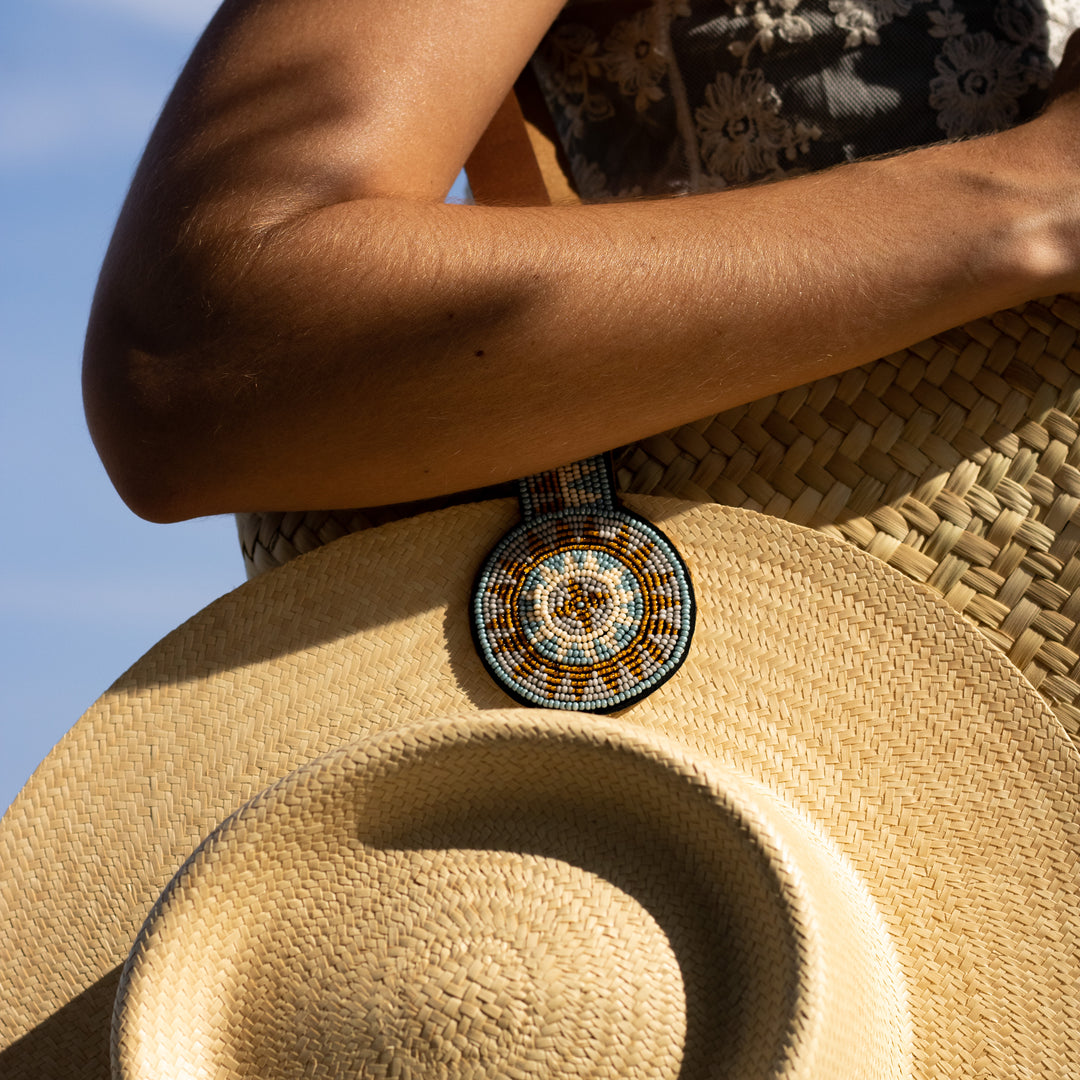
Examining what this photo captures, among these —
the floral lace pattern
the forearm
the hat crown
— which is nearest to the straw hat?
the hat crown

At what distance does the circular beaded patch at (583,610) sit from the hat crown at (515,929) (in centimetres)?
11

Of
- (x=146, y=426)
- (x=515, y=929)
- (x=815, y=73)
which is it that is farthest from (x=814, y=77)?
(x=515, y=929)

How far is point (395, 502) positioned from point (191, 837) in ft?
1.14

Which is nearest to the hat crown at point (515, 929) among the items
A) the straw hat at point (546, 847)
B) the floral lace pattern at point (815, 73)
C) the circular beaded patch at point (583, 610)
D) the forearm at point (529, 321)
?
the straw hat at point (546, 847)

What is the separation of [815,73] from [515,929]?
0.90 metres

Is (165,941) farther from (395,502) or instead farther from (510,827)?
(395,502)

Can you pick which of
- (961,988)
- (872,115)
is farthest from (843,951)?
(872,115)

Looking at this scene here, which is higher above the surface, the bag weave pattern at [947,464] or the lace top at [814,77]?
the lace top at [814,77]

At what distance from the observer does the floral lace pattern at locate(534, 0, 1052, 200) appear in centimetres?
120

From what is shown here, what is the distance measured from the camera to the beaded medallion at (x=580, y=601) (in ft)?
3.32

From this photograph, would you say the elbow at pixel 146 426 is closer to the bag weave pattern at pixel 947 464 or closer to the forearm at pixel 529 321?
the forearm at pixel 529 321

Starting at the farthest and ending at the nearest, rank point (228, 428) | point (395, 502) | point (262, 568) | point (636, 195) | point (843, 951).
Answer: point (636, 195) < point (262, 568) < point (395, 502) < point (228, 428) < point (843, 951)

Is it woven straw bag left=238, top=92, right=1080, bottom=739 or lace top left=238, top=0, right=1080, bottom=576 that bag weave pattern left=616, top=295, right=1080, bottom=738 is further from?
lace top left=238, top=0, right=1080, bottom=576

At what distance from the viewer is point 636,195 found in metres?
1.34
